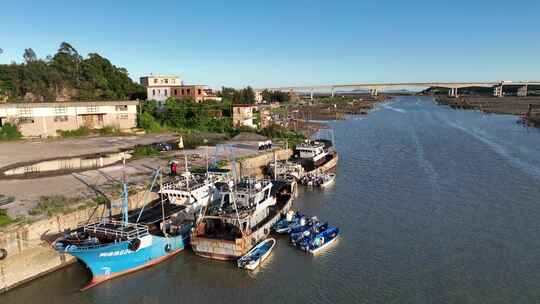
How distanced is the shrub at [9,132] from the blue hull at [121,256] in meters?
34.2

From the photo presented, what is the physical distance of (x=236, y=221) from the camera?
781 inches

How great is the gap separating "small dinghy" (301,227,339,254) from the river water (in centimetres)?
44

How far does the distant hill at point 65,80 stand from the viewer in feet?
207

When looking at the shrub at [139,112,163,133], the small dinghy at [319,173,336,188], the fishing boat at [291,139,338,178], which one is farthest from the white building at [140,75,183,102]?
the small dinghy at [319,173,336,188]

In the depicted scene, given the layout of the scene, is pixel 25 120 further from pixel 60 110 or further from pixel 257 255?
pixel 257 255

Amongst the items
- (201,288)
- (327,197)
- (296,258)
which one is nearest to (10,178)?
(201,288)

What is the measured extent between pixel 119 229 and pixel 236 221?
558 centimetres

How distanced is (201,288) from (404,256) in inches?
411

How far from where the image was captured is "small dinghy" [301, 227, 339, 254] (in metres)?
20.6

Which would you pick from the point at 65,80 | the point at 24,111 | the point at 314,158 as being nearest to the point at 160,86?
the point at 65,80

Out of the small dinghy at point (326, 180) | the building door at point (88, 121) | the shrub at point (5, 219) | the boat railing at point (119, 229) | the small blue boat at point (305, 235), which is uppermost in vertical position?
the building door at point (88, 121)

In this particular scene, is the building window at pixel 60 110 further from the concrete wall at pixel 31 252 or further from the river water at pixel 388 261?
the river water at pixel 388 261

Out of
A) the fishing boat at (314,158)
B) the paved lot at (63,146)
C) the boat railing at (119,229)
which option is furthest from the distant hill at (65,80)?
the boat railing at (119,229)

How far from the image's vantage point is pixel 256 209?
71.4ft
